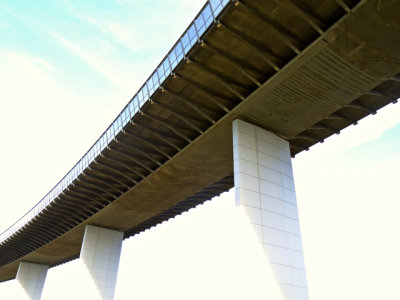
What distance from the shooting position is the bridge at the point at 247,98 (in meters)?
13.7

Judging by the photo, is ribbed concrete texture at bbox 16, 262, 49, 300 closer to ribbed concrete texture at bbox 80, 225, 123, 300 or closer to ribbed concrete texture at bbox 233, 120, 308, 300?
ribbed concrete texture at bbox 80, 225, 123, 300

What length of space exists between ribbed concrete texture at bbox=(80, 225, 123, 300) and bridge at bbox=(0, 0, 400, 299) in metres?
8.21

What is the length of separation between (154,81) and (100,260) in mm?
24662

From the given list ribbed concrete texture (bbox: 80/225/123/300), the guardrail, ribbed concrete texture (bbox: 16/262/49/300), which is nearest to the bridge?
the guardrail

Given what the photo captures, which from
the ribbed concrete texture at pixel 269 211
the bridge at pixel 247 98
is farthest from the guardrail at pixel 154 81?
the ribbed concrete texture at pixel 269 211

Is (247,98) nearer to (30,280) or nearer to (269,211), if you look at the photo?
(269,211)

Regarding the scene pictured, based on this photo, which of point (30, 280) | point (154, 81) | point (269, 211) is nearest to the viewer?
point (269, 211)

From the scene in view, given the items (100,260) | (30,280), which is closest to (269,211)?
(100,260)

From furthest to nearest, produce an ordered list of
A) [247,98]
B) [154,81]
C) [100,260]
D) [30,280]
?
[30,280] < [100,260] < [154,81] < [247,98]

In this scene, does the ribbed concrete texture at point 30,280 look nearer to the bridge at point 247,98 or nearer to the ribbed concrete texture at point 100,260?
the ribbed concrete texture at point 100,260

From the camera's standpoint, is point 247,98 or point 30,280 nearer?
point 247,98

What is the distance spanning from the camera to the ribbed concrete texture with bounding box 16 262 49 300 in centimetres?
5172

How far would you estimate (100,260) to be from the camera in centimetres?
3566

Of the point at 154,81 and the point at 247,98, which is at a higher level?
the point at 154,81
